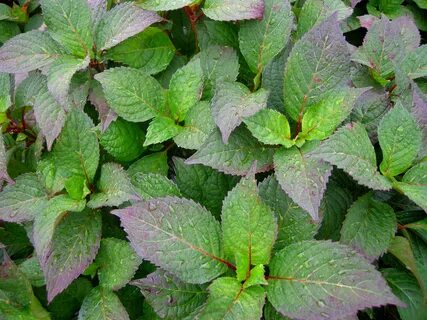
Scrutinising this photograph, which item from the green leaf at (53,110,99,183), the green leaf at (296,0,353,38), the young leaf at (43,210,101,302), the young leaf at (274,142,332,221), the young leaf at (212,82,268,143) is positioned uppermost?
the green leaf at (296,0,353,38)

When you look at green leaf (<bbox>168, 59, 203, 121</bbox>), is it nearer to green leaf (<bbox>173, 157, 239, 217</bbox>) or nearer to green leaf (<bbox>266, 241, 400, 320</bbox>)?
green leaf (<bbox>173, 157, 239, 217</bbox>)

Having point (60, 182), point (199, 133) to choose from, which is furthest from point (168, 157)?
point (60, 182)

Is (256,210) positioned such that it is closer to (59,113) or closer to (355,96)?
(355,96)

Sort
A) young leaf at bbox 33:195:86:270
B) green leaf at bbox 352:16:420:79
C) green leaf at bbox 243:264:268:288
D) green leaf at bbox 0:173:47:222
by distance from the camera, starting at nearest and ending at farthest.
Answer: green leaf at bbox 243:264:268:288 → young leaf at bbox 33:195:86:270 → green leaf at bbox 0:173:47:222 → green leaf at bbox 352:16:420:79

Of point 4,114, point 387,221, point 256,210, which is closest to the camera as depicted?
point 256,210

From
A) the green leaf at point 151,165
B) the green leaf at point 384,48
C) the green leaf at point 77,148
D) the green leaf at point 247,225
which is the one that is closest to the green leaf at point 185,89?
the green leaf at point 151,165

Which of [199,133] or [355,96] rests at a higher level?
[355,96]

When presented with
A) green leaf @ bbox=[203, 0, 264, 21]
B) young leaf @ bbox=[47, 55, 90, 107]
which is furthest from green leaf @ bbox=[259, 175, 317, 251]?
young leaf @ bbox=[47, 55, 90, 107]

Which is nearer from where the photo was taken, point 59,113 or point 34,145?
point 59,113
